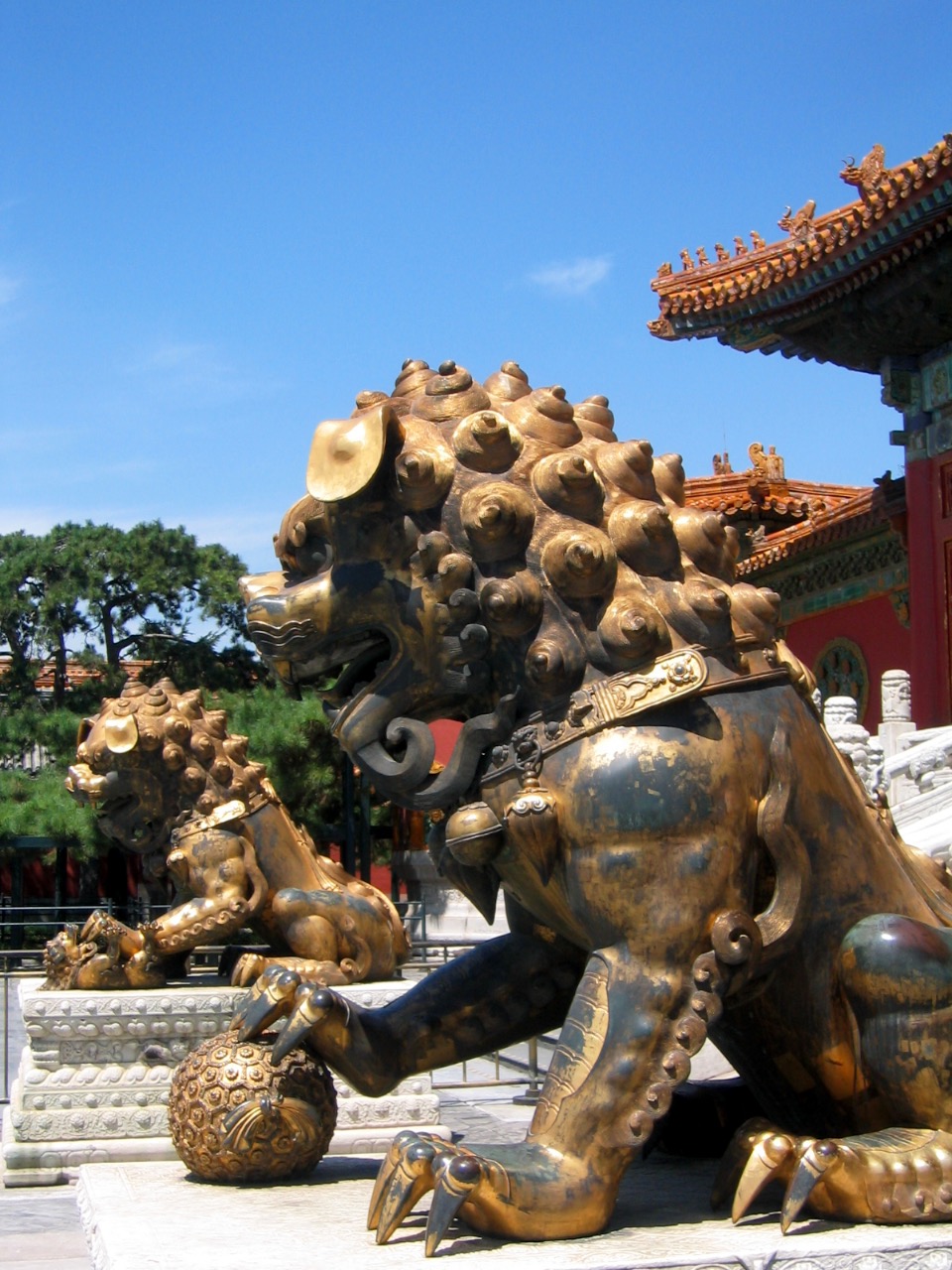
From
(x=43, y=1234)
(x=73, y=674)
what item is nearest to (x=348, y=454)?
(x=43, y=1234)

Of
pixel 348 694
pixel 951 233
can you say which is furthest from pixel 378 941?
pixel 951 233

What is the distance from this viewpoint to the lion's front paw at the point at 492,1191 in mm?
1860

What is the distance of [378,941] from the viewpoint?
4969 mm

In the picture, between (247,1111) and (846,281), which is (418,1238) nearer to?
(247,1111)

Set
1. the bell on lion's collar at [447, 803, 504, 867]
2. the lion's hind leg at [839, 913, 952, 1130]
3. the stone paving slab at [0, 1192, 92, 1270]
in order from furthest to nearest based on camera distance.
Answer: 1. the stone paving slab at [0, 1192, 92, 1270]
2. the bell on lion's collar at [447, 803, 504, 867]
3. the lion's hind leg at [839, 913, 952, 1130]

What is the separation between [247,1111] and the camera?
7.57 feet

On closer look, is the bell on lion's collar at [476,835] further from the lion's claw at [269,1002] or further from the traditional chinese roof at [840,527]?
the traditional chinese roof at [840,527]

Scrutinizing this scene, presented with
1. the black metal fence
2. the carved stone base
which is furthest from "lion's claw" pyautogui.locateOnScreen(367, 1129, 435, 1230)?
the black metal fence

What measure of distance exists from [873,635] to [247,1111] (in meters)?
15.4

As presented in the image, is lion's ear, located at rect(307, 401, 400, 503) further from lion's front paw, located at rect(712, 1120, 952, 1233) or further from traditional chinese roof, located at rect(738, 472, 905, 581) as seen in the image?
traditional chinese roof, located at rect(738, 472, 905, 581)

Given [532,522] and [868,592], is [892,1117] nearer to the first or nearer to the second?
[532,522]

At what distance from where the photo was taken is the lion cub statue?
489cm

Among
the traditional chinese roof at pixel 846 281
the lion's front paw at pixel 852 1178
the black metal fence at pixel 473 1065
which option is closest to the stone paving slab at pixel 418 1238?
the lion's front paw at pixel 852 1178

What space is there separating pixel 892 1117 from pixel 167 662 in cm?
1671
